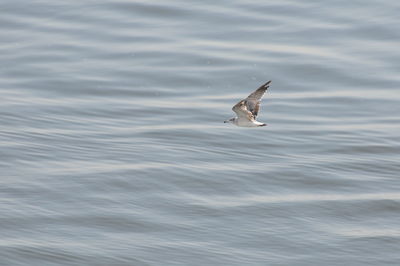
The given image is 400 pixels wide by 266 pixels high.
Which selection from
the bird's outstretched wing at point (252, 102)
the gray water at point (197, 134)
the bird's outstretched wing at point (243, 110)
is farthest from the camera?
the gray water at point (197, 134)

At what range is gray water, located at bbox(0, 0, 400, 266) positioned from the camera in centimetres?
4128

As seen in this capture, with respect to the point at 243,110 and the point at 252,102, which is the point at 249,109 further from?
the point at 252,102

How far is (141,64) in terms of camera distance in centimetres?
6181

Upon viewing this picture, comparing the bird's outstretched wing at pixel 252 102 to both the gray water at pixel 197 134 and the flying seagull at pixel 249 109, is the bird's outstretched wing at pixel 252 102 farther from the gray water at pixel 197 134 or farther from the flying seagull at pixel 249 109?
the gray water at pixel 197 134

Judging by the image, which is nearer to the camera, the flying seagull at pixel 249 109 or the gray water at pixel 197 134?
the flying seagull at pixel 249 109

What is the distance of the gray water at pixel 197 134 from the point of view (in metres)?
41.3

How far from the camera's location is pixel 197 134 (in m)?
51.3

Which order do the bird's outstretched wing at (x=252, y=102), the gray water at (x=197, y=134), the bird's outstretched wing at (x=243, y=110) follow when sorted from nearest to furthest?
the bird's outstretched wing at (x=252, y=102), the bird's outstretched wing at (x=243, y=110), the gray water at (x=197, y=134)

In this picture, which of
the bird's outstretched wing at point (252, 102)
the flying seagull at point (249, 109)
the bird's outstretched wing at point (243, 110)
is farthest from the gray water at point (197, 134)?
the bird's outstretched wing at point (252, 102)

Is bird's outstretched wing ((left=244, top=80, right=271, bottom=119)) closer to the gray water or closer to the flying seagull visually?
the flying seagull

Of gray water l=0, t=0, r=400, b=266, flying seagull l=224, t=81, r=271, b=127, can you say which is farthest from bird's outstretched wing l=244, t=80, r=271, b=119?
gray water l=0, t=0, r=400, b=266

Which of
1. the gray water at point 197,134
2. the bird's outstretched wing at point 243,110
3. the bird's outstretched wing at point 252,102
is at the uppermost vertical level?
the gray water at point 197,134

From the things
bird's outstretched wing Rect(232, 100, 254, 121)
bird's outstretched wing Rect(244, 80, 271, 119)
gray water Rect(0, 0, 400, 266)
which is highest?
gray water Rect(0, 0, 400, 266)

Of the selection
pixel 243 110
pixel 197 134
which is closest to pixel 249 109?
pixel 243 110
